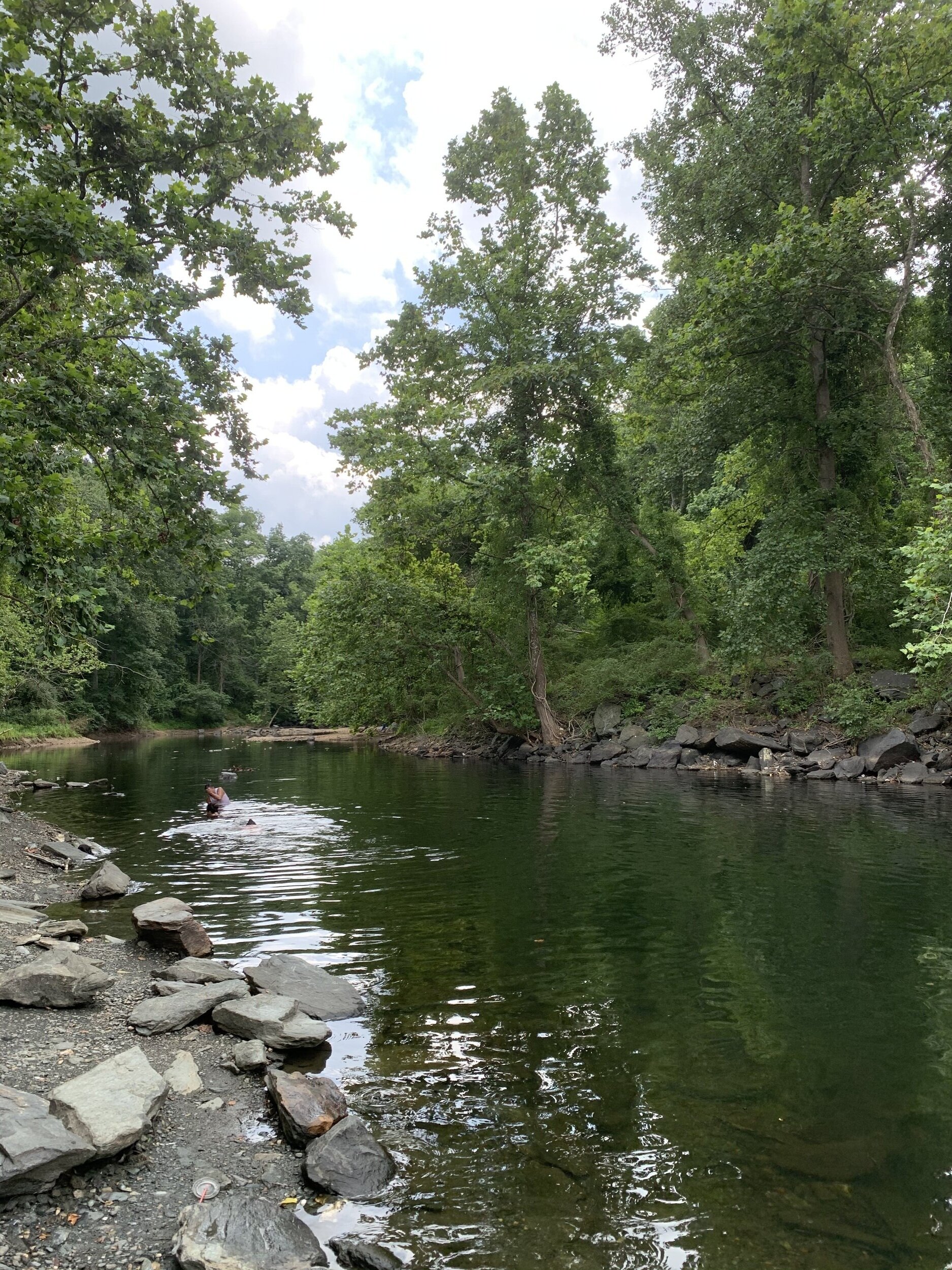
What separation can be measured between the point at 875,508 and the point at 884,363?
17.0ft

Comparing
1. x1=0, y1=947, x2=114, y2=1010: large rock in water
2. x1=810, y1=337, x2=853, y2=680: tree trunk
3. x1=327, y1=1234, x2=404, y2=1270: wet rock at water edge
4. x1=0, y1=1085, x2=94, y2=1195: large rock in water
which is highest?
x1=810, y1=337, x2=853, y2=680: tree trunk

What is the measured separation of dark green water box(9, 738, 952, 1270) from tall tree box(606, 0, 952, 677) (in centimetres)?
1381

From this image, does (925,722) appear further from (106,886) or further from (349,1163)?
(349,1163)

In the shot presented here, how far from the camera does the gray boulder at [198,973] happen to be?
7086 mm

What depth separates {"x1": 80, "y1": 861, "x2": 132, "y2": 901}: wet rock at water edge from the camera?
1045cm

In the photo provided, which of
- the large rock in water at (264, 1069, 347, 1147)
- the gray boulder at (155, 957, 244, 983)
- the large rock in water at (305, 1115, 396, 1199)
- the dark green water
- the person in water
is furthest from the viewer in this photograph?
the person in water

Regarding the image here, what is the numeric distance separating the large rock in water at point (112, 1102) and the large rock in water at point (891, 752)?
21875 mm

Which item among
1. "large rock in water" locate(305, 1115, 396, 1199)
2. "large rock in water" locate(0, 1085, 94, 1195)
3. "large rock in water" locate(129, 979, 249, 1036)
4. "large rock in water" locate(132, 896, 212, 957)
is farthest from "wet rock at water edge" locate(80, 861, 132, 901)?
"large rock in water" locate(305, 1115, 396, 1199)

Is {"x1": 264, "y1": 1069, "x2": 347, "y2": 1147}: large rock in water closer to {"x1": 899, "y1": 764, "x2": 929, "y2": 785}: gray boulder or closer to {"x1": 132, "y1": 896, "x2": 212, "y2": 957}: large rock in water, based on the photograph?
{"x1": 132, "y1": 896, "x2": 212, "y2": 957}: large rock in water

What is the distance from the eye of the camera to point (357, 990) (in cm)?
712

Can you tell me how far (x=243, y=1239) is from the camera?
3.52 meters

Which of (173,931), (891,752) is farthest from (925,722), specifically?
(173,931)

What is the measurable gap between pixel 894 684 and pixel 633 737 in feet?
32.7

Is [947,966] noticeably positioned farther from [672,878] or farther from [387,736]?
[387,736]
